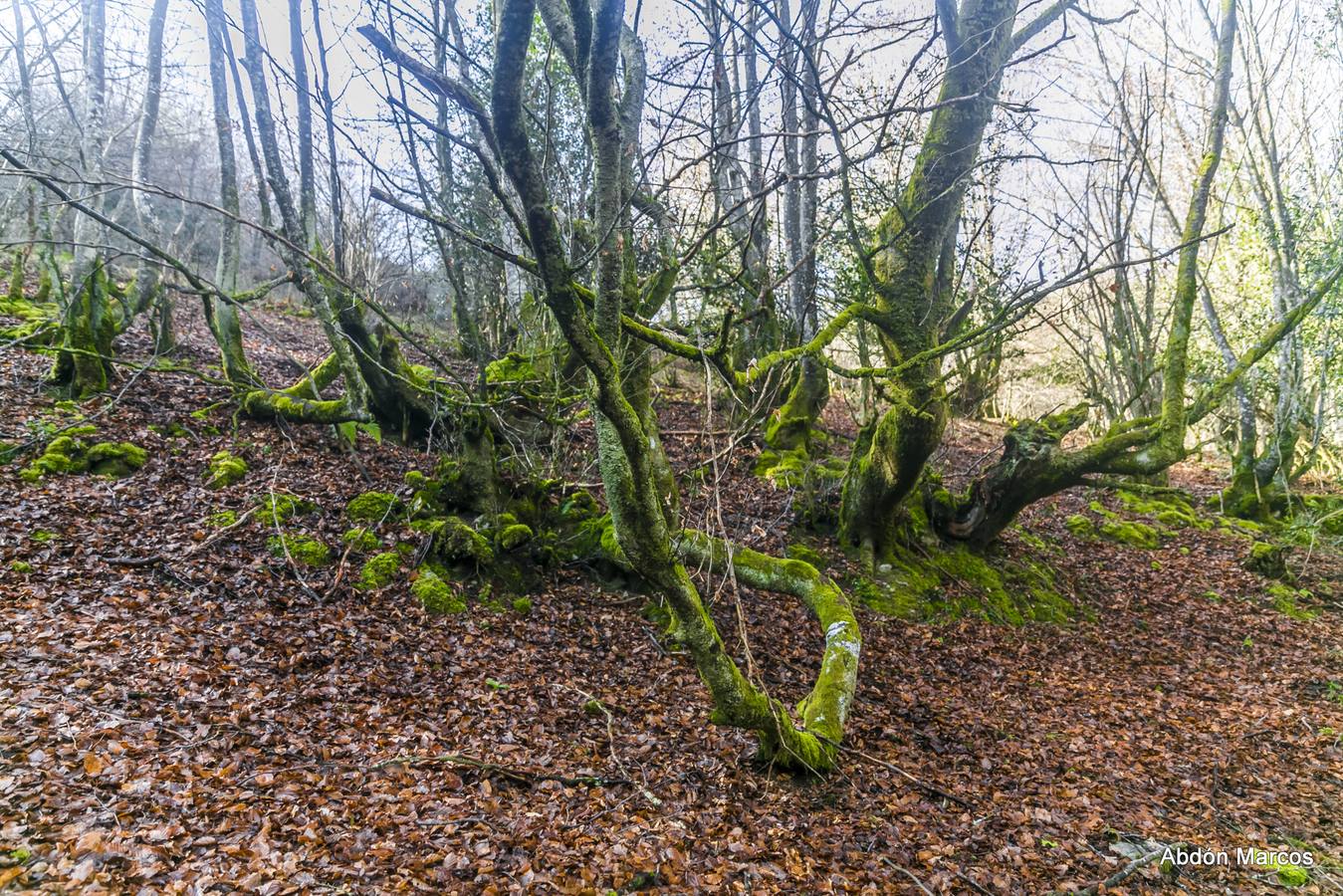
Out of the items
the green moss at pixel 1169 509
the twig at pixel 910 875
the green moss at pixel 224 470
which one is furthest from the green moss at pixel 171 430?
the green moss at pixel 1169 509

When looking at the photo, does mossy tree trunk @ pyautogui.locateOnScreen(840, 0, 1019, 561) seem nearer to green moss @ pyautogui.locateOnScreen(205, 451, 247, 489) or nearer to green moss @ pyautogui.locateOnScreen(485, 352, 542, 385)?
green moss @ pyautogui.locateOnScreen(485, 352, 542, 385)

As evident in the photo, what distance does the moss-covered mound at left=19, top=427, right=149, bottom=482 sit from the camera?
6066mm

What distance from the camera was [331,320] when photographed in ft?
22.9

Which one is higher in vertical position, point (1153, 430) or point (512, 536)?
point (1153, 430)

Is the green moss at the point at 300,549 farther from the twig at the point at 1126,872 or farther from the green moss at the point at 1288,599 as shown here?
the green moss at the point at 1288,599

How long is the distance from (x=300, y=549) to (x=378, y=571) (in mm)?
692

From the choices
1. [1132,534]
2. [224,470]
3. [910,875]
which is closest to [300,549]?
[224,470]

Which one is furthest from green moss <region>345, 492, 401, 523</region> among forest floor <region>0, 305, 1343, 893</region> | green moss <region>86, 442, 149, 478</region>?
green moss <region>86, 442, 149, 478</region>

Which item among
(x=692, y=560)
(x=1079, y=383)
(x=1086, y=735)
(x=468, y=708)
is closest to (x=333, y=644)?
(x=468, y=708)

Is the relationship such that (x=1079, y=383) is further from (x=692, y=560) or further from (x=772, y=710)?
(x=772, y=710)

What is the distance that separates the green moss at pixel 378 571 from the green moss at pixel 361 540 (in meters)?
0.13

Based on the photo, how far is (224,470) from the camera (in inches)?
259

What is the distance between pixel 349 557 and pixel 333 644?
1207 mm

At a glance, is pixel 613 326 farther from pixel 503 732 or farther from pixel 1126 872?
pixel 1126 872
